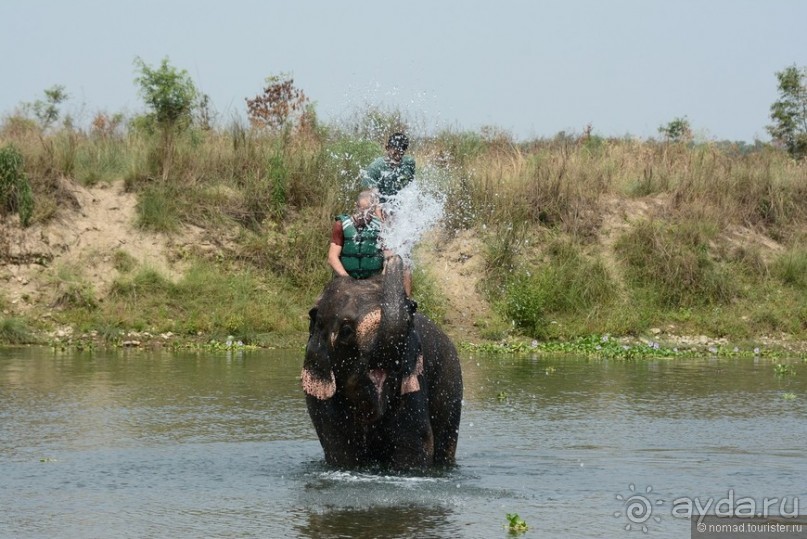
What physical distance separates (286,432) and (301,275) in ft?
33.0

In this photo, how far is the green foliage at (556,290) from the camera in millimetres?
21094

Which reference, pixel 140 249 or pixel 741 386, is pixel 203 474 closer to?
pixel 741 386

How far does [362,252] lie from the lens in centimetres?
956

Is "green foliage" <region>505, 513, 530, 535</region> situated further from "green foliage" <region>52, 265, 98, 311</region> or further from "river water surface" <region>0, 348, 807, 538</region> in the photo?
"green foliage" <region>52, 265, 98, 311</region>

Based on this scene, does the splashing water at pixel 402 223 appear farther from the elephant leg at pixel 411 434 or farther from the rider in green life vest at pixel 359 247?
the elephant leg at pixel 411 434

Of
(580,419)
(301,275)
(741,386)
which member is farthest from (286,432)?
(301,275)

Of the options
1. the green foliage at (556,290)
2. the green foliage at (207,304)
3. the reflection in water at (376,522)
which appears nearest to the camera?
the reflection in water at (376,522)

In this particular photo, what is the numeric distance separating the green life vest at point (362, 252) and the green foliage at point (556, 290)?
11653mm

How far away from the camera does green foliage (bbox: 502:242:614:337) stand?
830 inches

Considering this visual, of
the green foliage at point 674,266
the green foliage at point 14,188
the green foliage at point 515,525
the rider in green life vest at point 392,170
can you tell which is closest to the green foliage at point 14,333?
the green foliage at point 14,188

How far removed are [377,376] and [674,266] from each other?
15.1m

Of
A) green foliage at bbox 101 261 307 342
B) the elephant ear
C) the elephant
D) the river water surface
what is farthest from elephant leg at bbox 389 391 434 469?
green foliage at bbox 101 261 307 342

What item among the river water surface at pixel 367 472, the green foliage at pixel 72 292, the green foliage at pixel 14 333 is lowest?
the river water surface at pixel 367 472

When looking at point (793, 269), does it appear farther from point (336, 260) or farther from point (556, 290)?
point (336, 260)
